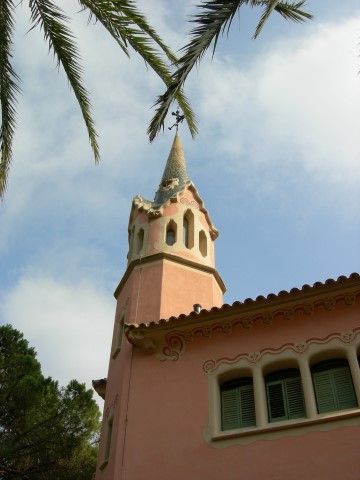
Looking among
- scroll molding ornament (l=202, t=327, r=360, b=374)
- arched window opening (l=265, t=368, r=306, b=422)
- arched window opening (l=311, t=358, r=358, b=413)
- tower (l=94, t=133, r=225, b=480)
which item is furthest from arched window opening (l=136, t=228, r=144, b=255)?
arched window opening (l=311, t=358, r=358, b=413)

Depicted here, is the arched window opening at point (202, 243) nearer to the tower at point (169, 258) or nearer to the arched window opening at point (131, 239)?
the tower at point (169, 258)

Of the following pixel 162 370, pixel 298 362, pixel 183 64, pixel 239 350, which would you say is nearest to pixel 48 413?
pixel 162 370

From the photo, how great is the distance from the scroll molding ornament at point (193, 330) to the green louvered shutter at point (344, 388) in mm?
1304

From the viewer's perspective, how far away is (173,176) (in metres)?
19.2

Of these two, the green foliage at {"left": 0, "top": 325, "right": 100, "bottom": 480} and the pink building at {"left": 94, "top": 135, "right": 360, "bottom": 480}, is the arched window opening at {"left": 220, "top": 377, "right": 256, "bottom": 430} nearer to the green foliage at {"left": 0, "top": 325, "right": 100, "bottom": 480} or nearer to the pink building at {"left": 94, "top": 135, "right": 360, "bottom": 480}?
the pink building at {"left": 94, "top": 135, "right": 360, "bottom": 480}

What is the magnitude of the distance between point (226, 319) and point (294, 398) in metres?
2.12

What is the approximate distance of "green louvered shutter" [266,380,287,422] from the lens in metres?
10.1

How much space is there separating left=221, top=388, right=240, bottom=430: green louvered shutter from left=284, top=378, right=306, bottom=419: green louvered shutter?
968mm

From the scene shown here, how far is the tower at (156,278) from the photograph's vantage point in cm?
1167

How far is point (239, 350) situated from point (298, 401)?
5.17 ft

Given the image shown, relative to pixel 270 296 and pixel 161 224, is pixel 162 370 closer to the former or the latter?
pixel 270 296

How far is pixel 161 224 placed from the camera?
52.6ft

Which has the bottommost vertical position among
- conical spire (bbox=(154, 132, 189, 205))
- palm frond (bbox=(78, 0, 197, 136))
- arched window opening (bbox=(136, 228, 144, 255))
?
palm frond (bbox=(78, 0, 197, 136))

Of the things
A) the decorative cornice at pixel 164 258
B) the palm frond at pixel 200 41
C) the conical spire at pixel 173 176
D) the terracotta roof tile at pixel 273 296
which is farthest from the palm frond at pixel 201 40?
the conical spire at pixel 173 176
